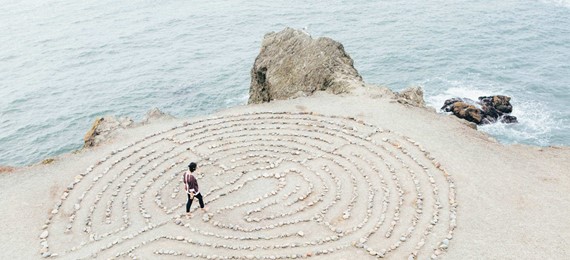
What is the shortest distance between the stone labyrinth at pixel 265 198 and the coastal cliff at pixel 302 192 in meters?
0.06

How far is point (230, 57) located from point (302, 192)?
38.3 m

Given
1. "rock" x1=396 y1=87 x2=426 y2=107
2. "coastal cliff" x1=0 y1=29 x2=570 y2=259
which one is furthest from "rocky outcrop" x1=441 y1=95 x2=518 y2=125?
"coastal cliff" x1=0 y1=29 x2=570 y2=259

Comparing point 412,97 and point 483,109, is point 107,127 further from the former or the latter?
point 483,109

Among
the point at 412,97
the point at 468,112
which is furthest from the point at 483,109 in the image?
the point at 412,97

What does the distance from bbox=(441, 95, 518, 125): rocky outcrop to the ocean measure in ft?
2.97

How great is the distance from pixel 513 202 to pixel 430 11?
167ft

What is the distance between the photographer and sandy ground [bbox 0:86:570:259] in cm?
1905

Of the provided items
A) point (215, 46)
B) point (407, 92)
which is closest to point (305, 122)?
point (407, 92)

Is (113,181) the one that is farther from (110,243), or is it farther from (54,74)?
(54,74)

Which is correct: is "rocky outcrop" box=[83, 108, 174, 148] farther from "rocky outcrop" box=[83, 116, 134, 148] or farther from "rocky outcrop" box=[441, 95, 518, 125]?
"rocky outcrop" box=[441, 95, 518, 125]

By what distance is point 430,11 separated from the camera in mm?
66938

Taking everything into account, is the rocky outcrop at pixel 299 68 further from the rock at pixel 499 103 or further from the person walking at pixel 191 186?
the rock at pixel 499 103

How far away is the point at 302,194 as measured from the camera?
22.3 metres

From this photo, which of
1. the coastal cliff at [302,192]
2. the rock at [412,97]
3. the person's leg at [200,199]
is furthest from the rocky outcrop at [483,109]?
the person's leg at [200,199]
